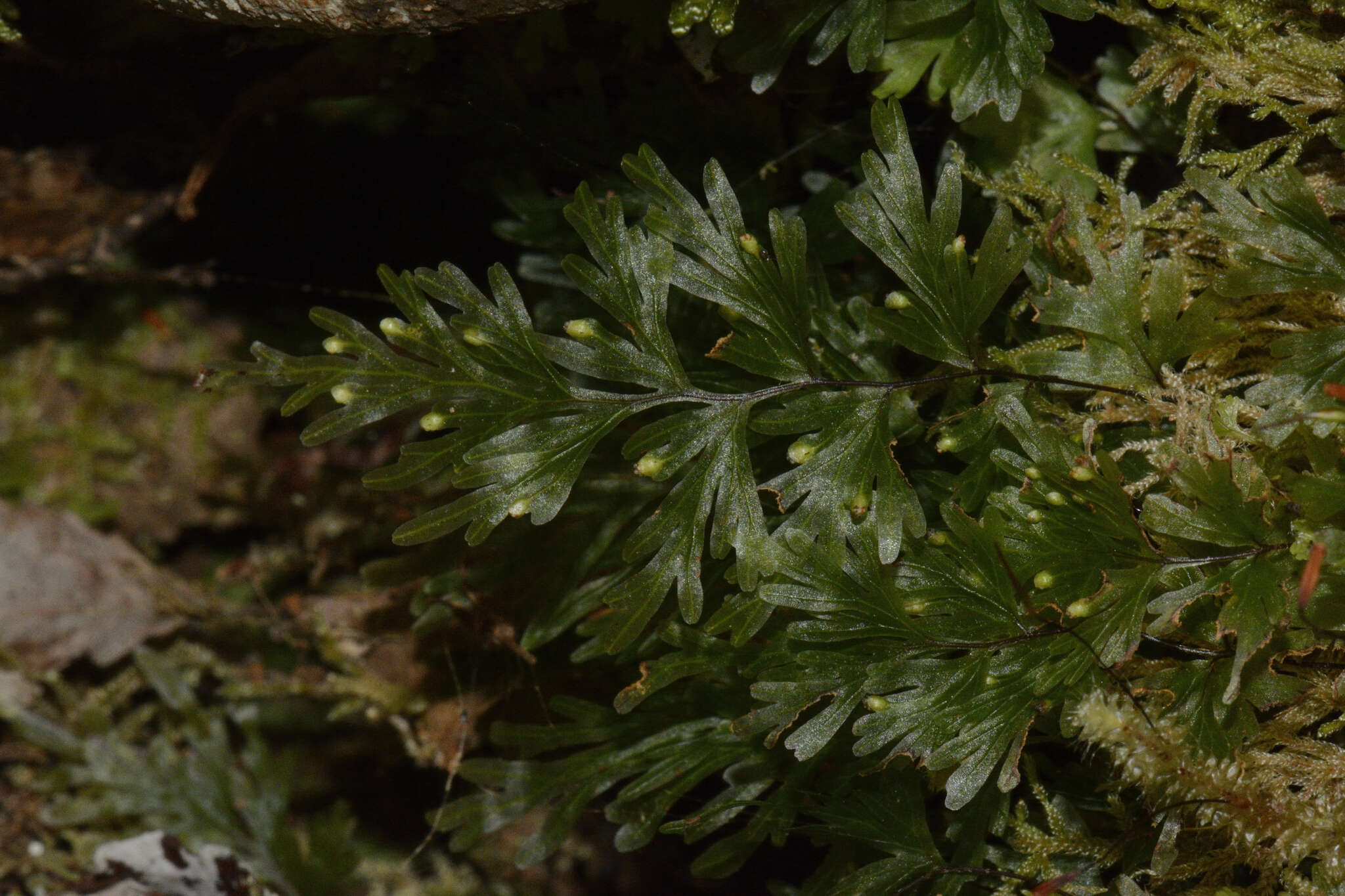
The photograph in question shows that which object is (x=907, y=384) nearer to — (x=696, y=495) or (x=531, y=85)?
(x=696, y=495)

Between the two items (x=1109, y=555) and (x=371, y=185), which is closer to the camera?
(x=1109, y=555)

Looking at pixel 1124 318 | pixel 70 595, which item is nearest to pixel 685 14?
pixel 1124 318

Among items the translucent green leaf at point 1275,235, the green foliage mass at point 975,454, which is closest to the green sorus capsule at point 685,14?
the green foliage mass at point 975,454

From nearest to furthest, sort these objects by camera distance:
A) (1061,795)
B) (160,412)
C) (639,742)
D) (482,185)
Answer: (1061,795) < (639,742) < (482,185) < (160,412)

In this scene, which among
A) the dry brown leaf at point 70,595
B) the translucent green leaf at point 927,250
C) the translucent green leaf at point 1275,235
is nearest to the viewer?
the translucent green leaf at point 1275,235

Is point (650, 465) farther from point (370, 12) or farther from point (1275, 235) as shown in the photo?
point (1275, 235)

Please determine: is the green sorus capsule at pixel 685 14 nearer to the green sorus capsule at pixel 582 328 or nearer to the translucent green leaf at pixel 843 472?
the green sorus capsule at pixel 582 328

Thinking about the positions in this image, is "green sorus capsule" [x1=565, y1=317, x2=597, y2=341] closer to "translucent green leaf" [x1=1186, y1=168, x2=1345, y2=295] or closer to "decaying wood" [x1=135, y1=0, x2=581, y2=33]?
"decaying wood" [x1=135, y1=0, x2=581, y2=33]

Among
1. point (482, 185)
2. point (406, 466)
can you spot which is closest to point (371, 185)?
point (482, 185)
